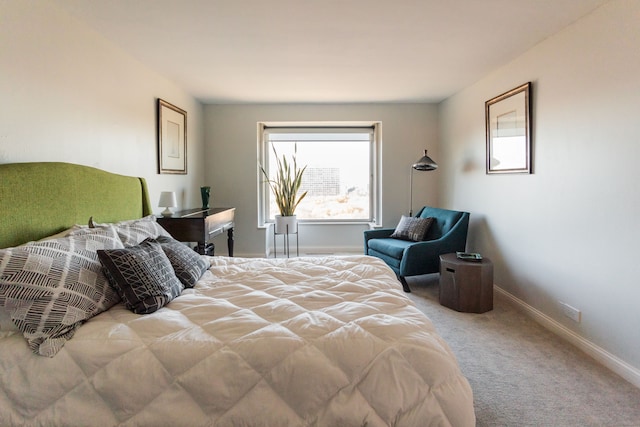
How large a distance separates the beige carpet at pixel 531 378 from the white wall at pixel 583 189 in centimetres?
20

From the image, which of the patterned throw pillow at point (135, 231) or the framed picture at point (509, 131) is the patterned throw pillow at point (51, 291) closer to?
the patterned throw pillow at point (135, 231)

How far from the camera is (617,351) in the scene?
2.10 metres

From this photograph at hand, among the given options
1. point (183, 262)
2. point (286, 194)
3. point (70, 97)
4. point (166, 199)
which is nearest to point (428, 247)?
point (286, 194)

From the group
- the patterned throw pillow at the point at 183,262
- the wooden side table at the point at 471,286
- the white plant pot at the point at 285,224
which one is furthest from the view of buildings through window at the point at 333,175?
the patterned throw pillow at the point at 183,262

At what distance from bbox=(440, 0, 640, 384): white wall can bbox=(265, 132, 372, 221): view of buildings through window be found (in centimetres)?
232

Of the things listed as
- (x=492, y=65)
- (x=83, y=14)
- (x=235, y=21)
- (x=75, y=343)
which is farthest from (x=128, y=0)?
(x=492, y=65)

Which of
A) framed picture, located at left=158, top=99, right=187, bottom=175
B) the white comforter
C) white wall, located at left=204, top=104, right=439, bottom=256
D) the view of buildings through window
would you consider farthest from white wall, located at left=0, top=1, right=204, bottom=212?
the view of buildings through window

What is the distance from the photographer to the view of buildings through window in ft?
17.5

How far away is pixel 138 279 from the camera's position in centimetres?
154

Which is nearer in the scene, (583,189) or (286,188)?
(583,189)

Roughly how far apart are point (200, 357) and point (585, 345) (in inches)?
102

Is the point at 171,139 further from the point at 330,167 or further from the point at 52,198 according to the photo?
the point at 330,167

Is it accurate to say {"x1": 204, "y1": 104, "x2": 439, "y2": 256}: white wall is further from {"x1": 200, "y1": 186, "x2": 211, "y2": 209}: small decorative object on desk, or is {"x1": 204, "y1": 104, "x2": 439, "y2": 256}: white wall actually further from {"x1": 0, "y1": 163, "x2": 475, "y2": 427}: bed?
{"x1": 0, "y1": 163, "x2": 475, "y2": 427}: bed

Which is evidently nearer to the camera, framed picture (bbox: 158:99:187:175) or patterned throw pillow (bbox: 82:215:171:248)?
patterned throw pillow (bbox: 82:215:171:248)
